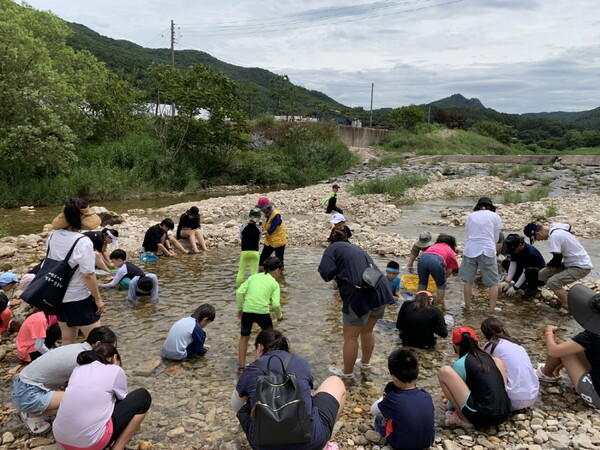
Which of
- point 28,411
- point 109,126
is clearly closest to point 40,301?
point 28,411

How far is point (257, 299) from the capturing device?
494 centimetres

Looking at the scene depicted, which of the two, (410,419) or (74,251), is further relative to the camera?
(74,251)

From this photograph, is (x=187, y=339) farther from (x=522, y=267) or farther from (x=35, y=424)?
(x=522, y=267)

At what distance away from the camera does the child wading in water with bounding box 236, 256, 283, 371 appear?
4.95 meters

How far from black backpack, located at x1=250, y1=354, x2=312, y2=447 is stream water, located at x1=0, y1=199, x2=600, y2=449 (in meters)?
1.46

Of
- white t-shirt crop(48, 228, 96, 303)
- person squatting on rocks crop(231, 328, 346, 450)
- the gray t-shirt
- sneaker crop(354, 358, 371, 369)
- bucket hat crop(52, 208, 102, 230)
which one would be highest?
bucket hat crop(52, 208, 102, 230)

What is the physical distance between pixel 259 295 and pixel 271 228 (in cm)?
366

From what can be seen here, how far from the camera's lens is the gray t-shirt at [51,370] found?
12.4 ft

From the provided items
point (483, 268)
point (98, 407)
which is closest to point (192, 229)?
point (483, 268)

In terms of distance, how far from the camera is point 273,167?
30.3 meters

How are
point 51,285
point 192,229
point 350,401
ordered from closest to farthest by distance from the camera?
point 51,285
point 350,401
point 192,229

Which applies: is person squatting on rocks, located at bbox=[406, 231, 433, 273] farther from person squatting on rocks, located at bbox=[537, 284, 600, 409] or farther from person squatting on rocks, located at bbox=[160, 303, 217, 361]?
person squatting on rocks, located at bbox=[160, 303, 217, 361]

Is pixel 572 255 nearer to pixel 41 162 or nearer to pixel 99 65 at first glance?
pixel 41 162

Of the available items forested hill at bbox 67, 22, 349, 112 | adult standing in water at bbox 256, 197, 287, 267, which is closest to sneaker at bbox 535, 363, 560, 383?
adult standing in water at bbox 256, 197, 287, 267
